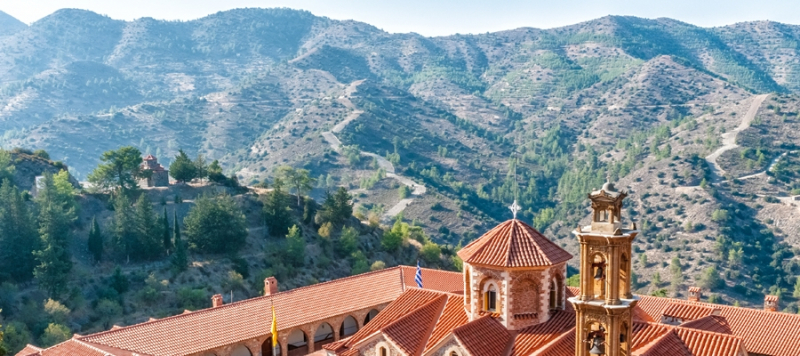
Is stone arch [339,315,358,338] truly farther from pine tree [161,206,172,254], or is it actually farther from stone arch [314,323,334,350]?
pine tree [161,206,172,254]

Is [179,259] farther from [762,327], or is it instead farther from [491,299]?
[762,327]

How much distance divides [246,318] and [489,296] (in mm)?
15151

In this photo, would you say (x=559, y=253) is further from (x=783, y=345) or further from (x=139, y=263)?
(x=139, y=263)

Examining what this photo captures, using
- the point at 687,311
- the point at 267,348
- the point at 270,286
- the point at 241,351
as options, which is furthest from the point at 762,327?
the point at 241,351

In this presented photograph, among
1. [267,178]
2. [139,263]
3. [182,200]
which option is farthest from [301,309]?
[267,178]

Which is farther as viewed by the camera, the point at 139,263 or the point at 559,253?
the point at 139,263

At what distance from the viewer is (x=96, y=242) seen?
62.8 metres

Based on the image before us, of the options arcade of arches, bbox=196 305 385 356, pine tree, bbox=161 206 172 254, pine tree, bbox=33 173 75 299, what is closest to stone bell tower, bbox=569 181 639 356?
arcade of arches, bbox=196 305 385 356

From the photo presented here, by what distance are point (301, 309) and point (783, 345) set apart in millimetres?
26570

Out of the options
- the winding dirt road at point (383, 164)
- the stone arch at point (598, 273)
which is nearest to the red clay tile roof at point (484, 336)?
the stone arch at point (598, 273)

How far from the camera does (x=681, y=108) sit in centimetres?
18175

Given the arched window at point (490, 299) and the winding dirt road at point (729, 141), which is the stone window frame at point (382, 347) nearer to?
the arched window at point (490, 299)

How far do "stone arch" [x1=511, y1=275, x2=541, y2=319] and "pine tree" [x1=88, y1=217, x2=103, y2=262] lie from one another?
155ft

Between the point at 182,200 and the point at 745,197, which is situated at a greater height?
the point at 182,200
